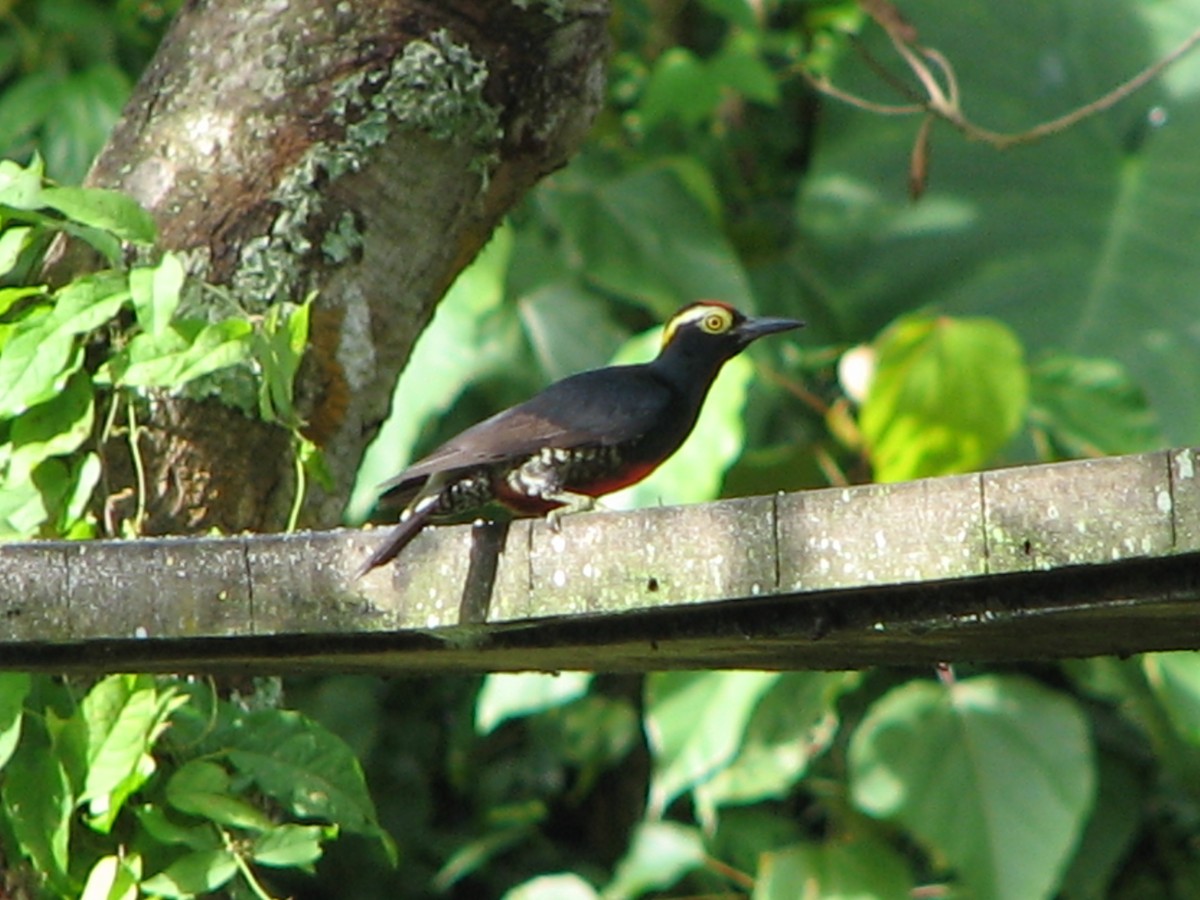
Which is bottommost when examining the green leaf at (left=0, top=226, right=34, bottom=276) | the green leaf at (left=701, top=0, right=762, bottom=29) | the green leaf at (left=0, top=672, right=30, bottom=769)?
the green leaf at (left=701, top=0, right=762, bottom=29)

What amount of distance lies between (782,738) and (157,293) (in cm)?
260

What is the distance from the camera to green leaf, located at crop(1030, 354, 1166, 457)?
14.8ft

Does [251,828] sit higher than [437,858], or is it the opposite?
[251,828]

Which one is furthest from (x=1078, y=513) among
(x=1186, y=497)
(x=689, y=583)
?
(x=689, y=583)

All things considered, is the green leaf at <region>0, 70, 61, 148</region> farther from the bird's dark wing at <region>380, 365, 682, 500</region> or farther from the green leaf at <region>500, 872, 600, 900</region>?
the green leaf at <region>500, 872, 600, 900</region>

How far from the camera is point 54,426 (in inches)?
95.0

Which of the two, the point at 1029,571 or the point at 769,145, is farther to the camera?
the point at 769,145

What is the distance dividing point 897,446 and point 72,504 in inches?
88.1

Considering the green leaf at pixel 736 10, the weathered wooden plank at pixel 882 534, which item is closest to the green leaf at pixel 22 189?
the weathered wooden plank at pixel 882 534

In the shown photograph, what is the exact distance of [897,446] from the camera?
167 inches

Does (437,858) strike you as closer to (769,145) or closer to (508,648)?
(769,145)

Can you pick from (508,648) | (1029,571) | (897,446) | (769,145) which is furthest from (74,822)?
(769,145)

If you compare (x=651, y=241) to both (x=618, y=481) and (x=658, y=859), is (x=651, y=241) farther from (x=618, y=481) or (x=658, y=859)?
(x=618, y=481)

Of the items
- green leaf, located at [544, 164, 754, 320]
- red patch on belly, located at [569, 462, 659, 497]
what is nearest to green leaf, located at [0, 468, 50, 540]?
red patch on belly, located at [569, 462, 659, 497]
